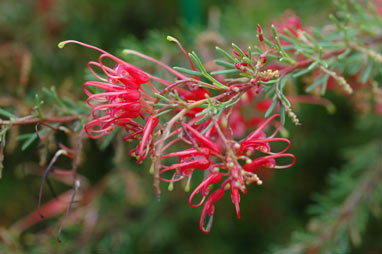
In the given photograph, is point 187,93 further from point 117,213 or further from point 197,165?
point 117,213

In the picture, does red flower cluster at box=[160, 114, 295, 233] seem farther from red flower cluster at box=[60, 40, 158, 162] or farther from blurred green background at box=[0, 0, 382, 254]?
blurred green background at box=[0, 0, 382, 254]

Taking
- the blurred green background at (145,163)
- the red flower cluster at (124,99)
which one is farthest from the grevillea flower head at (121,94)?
the blurred green background at (145,163)

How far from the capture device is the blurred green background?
86cm

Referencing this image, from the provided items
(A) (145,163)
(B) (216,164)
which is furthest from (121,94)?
(A) (145,163)

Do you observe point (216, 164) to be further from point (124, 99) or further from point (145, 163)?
point (145, 163)

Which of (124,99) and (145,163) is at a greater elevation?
(124,99)

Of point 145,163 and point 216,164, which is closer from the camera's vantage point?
point 216,164

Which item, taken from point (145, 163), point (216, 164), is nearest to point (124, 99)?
point (216, 164)

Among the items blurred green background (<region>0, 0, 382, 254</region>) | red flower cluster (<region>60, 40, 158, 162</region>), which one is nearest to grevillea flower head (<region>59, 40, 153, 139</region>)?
red flower cluster (<region>60, 40, 158, 162</region>)

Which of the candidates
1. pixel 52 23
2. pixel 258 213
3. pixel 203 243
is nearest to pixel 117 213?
pixel 203 243

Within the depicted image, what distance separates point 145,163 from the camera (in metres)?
0.88

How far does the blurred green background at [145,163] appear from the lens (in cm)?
86

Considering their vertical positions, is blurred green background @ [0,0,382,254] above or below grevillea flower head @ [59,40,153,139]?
below

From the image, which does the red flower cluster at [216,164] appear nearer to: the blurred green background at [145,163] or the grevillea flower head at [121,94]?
the grevillea flower head at [121,94]
